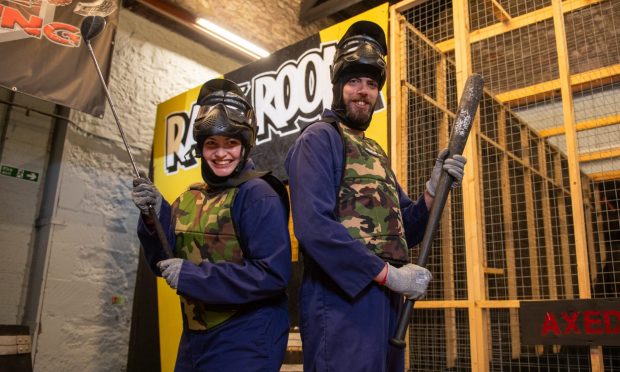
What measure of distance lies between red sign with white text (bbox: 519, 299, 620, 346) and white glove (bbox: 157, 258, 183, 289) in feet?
7.26

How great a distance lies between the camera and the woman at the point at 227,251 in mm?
1764

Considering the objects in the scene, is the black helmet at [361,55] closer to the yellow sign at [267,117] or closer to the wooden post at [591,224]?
the yellow sign at [267,117]

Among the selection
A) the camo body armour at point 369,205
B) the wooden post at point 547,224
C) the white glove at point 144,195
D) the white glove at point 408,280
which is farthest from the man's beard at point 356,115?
the wooden post at point 547,224

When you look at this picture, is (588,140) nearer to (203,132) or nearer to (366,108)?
(366,108)

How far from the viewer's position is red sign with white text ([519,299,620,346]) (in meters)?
2.76

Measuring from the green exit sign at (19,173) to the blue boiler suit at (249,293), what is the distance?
3249 millimetres

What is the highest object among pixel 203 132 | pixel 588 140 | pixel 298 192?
pixel 588 140

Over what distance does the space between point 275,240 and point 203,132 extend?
1.84 feet

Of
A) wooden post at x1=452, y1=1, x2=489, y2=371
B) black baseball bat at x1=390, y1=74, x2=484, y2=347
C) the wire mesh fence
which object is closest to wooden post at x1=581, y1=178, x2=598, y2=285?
the wire mesh fence

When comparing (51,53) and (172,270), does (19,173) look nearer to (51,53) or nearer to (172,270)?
(51,53)

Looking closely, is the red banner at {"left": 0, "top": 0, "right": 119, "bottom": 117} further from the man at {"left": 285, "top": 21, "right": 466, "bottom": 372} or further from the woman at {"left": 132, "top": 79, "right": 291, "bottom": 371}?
the man at {"left": 285, "top": 21, "right": 466, "bottom": 372}

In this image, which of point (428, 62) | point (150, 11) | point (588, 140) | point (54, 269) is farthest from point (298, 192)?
point (588, 140)

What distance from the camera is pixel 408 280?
169cm

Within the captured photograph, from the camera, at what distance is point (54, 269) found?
174 inches
